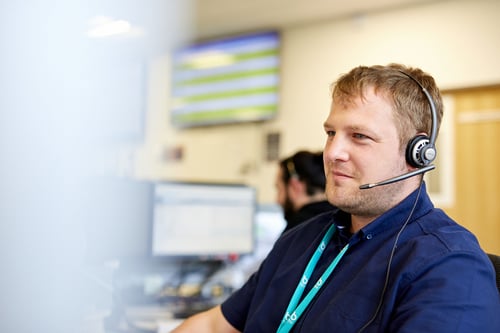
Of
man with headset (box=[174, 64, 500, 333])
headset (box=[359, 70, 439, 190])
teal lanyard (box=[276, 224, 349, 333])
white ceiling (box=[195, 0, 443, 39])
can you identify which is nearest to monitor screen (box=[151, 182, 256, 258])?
man with headset (box=[174, 64, 500, 333])

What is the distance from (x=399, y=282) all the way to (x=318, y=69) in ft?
10.3

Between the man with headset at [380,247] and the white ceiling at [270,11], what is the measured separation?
266 cm

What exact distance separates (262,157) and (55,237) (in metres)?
3.10

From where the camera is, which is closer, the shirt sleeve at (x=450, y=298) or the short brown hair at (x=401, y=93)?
the shirt sleeve at (x=450, y=298)

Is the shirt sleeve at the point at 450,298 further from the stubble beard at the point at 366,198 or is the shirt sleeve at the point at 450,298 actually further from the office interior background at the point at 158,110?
the office interior background at the point at 158,110

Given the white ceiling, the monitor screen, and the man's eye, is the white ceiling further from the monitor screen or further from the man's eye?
the man's eye

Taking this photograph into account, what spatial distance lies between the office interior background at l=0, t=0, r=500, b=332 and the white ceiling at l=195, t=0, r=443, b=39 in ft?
0.05

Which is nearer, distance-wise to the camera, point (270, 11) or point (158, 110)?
point (270, 11)

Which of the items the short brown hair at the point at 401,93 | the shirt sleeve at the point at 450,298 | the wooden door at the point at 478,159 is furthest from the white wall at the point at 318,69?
the shirt sleeve at the point at 450,298

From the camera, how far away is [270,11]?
3.83 metres

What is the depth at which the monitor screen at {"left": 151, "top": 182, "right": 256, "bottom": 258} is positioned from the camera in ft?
6.81

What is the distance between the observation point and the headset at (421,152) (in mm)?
1006

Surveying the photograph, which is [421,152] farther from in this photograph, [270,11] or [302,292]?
[270,11]

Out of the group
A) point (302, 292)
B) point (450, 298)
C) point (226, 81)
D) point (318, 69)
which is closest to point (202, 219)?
point (302, 292)
